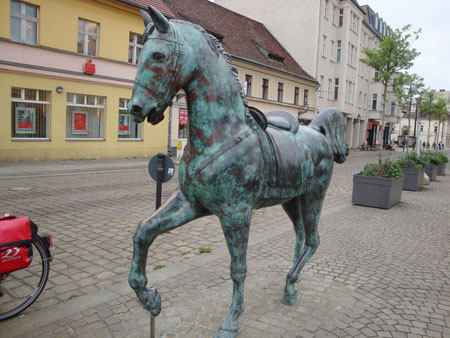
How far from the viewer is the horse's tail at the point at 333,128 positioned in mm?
3758

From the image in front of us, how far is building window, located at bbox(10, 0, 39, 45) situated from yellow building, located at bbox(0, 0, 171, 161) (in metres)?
0.04

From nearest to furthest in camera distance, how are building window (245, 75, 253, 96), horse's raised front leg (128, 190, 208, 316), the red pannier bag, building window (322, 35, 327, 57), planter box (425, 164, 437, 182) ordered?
horse's raised front leg (128, 190, 208, 316) < the red pannier bag < planter box (425, 164, 437, 182) < building window (245, 75, 253, 96) < building window (322, 35, 327, 57)

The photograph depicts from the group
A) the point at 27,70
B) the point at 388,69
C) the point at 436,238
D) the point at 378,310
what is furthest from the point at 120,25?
the point at 388,69

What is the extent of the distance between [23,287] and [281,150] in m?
2.91

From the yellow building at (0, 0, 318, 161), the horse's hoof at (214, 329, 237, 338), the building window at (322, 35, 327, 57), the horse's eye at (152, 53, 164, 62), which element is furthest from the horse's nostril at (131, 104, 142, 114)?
the building window at (322, 35, 327, 57)

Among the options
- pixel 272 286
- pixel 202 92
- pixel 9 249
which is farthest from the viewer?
pixel 272 286

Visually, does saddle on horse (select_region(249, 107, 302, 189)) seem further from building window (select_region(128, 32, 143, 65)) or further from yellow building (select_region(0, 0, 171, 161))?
building window (select_region(128, 32, 143, 65))

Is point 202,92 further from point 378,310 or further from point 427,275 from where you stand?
point 427,275

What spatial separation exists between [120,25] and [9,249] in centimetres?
1747

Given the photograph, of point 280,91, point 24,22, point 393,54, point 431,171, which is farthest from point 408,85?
point 24,22

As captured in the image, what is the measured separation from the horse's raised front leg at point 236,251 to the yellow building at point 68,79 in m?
14.5

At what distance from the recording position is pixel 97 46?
699 inches

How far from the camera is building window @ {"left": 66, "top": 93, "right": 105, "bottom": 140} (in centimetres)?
1694

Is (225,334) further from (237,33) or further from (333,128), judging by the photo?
(237,33)
